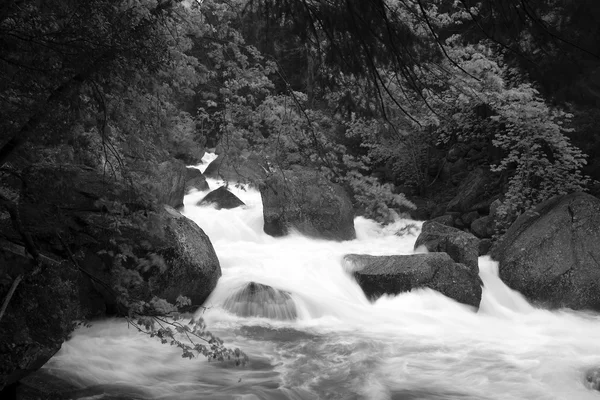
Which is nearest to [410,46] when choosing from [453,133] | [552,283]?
[552,283]

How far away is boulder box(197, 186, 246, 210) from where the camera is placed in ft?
45.3

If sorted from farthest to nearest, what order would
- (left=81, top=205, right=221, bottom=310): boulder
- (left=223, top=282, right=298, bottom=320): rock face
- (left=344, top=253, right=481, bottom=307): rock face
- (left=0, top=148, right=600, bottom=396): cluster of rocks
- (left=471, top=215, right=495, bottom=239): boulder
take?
(left=471, top=215, right=495, bottom=239): boulder → (left=344, top=253, right=481, bottom=307): rock face → (left=223, top=282, right=298, bottom=320): rock face → (left=81, top=205, right=221, bottom=310): boulder → (left=0, top=148, right=600, bottom=396): cluster of rocks

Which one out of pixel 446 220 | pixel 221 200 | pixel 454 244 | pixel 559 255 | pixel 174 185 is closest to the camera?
pixel 559 255

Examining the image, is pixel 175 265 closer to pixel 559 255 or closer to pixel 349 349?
pixel 349 349

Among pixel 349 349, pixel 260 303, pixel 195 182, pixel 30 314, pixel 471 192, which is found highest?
pixel 471 192

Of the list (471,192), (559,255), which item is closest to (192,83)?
(559,255)

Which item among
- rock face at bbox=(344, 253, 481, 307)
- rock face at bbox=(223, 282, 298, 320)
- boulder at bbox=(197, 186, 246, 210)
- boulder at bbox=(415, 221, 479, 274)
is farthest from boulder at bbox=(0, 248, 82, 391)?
boulder at bbox=(197, 186, 246, 210)

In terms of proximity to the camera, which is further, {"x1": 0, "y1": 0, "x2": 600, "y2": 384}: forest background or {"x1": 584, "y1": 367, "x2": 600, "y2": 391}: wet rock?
{"x1": 584, "y1": 367, "x2": 600, "y2": 391}: wet rock

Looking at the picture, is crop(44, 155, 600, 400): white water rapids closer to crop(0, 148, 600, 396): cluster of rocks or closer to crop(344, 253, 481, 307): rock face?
crop(344, 253, 481, 307): rock face

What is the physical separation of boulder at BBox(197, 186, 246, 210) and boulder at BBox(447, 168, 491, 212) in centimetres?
587

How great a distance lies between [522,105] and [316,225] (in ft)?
16.7

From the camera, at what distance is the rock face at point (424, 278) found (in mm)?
8180

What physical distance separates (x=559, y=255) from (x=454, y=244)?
5.66ft

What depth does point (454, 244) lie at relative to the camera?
9359mm
